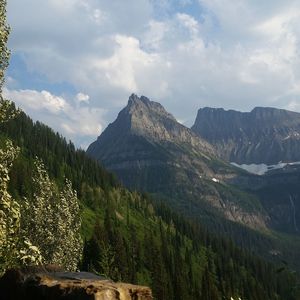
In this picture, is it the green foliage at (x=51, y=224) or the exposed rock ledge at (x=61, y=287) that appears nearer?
the exposed rock ledge at (x=61, y=287)

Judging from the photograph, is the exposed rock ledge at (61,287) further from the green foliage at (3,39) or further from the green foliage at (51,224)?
the green foliage at (51,224)

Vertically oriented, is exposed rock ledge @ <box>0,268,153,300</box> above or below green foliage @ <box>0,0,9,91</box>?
below

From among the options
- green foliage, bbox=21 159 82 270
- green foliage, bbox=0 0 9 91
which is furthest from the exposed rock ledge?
green foliage, bbox=21 159 82 270

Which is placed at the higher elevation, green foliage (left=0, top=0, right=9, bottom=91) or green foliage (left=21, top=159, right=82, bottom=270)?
green foliage (left=0, top=0, right=9, bottom=91)

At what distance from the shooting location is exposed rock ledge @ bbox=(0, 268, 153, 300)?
1486 cm

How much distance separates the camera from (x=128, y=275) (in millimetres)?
171750

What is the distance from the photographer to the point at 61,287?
15.6 metres

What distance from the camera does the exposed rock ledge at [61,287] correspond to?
1486cm

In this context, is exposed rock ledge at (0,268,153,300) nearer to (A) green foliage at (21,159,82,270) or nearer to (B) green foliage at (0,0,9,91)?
(B) green foliage at (0,0,9,91)

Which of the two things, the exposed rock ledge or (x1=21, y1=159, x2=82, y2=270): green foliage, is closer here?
the exposed rock ledge

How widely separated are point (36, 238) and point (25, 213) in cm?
264

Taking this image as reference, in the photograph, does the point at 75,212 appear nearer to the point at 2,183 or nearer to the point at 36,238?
the point at 36,238

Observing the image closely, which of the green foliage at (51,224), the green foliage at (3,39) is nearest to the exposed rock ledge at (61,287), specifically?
the green foliage at (3,39)

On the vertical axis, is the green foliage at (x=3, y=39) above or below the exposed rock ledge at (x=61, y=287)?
above
